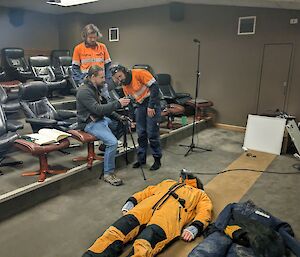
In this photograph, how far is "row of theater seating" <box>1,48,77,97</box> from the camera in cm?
626

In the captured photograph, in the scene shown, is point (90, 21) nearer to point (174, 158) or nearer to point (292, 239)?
point (174, 158)

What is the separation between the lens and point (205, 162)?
3961 millimetres

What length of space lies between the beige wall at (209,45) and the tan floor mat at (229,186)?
1.82 meters

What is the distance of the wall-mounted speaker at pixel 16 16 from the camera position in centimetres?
712

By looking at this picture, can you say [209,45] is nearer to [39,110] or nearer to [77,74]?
[77,74]

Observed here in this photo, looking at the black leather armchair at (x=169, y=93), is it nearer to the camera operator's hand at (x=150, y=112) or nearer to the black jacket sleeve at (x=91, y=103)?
the camera operator's hand at (x=150, y=112)

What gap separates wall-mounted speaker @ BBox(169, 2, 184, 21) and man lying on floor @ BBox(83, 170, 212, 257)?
450 centimetres

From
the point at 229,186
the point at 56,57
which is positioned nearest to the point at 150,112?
the point at 229,186

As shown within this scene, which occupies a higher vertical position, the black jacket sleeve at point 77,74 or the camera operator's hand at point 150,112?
the black jacket sleeve at point 77,74

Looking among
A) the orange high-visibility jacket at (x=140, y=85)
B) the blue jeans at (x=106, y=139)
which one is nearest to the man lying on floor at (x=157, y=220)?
the blue jeans at (x=106, y=139)

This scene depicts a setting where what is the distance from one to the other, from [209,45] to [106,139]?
12.2 ft

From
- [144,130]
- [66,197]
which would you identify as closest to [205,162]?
[144,130]

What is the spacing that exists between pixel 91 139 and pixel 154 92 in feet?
2.94

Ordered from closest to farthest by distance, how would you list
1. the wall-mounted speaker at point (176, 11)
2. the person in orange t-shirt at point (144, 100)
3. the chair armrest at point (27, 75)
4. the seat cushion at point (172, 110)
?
the person in orange t-shirt at point (144, 100)
the seat cushion at point (172, 110)
the wall-mounted speaker at point (176, 11)
the chair armrest at point (27, 75)
